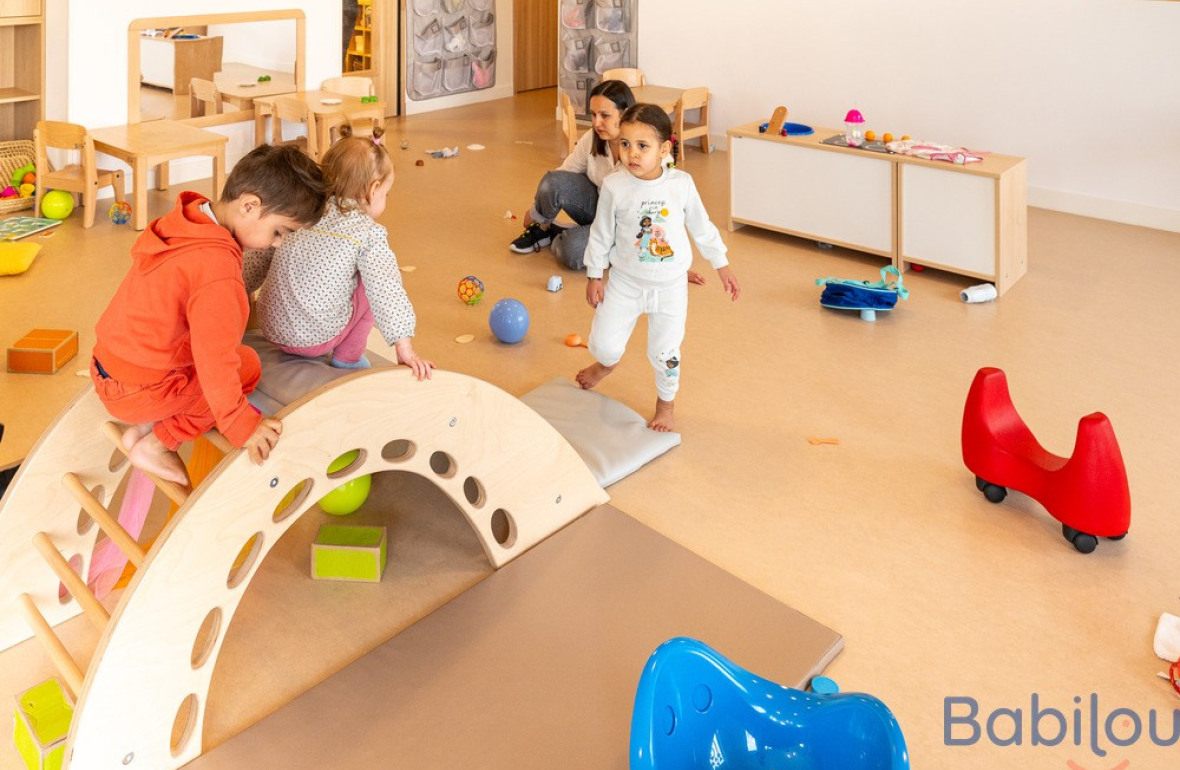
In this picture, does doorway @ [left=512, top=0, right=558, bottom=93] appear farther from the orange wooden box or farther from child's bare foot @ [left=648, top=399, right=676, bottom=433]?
child's bare foot @ [left=648, top=399, right=676, bottom=433]

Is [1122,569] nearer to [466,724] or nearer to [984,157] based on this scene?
[466,724]

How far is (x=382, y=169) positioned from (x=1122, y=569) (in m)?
2.12

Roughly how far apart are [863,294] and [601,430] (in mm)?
1590

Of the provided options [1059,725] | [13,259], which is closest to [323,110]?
[13,259]

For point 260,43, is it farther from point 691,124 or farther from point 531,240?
point 691,124

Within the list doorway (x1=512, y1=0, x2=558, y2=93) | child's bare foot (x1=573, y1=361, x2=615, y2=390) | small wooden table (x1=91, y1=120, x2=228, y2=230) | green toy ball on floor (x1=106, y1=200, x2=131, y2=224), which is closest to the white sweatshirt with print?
child's bare foot (x1=573, y1=361, x2=615, y2=390)

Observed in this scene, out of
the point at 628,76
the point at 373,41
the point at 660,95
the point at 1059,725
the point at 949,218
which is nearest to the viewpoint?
the point at 1059,725

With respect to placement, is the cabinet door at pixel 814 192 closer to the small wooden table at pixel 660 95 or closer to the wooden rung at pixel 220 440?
the small wooden table at pixel 660 95

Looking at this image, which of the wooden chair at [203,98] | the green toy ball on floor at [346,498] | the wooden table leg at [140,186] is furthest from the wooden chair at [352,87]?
the green toy ball on floor at [346,498]

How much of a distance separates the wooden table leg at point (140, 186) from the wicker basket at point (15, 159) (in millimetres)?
639

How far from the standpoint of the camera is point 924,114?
6191 mm

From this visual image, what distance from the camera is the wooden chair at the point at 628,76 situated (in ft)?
23.7

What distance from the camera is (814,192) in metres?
5.21

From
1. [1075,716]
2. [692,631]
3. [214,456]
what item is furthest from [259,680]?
[1075,716]
